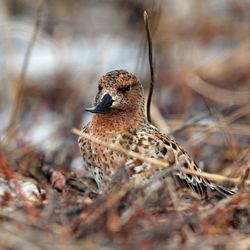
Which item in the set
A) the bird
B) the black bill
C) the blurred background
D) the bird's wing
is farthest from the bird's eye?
the blurred background

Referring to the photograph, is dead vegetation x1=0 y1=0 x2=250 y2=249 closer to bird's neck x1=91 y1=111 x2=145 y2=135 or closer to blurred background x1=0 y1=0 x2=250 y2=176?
blurred background x1=0 y1=0 x2=250 y2=176

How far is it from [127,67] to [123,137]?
16.0 ft

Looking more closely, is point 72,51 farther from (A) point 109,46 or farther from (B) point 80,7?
(B) point 80,7

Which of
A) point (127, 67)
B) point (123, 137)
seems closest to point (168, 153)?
point (123, 137)

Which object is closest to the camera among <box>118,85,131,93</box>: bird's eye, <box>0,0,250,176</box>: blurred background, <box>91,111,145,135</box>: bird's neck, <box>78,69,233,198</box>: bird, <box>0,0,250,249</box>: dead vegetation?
<box>0,0,250,249</box>: dead vegetation

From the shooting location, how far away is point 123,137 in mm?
4984

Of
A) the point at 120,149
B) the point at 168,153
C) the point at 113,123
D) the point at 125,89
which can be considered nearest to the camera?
the point at 120,149

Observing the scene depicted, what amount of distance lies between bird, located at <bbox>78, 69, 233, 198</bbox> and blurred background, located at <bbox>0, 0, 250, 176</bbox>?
1178mm

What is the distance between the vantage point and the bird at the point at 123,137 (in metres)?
4.82

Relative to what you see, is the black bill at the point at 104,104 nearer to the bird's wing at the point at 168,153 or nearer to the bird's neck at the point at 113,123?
the bird's neck at the point at 113,123

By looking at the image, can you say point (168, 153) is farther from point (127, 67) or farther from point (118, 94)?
point (127, 67)

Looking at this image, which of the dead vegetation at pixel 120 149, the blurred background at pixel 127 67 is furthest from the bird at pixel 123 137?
Answer: the blurred background at pixel 127 67

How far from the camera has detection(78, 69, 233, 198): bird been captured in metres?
4.82

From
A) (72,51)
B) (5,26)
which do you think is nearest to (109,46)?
(72,51)
